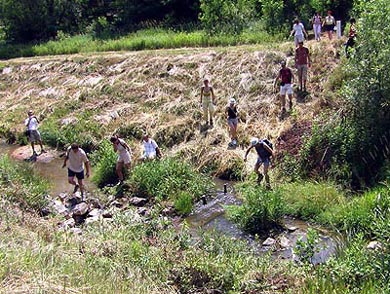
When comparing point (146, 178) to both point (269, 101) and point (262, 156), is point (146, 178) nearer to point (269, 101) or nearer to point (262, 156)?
point (262, 156)

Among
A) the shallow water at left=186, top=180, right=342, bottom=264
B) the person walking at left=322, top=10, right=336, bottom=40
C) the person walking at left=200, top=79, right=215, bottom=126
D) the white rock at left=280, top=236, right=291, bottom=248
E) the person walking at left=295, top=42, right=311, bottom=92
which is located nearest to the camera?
the shallow water at left=186, top=180, right=342, bottom=264

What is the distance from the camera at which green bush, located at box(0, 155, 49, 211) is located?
589 inches

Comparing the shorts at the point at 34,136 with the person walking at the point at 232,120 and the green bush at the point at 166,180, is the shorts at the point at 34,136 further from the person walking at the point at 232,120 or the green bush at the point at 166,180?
the person walking at the point at 232,120

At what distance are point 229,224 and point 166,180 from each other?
291cm

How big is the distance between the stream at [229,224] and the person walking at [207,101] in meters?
3.36

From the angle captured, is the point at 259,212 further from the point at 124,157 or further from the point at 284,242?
the point at 124,157

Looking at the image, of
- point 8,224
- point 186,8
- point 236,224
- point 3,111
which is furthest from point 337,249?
point 186,8

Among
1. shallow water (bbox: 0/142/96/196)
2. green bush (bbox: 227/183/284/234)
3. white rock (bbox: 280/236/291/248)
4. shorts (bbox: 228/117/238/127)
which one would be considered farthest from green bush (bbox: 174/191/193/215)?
shorts (bbox: 228/117/238/127)

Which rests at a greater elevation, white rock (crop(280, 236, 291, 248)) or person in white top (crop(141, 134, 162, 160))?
person in white top (crop(141, 134, 162, 160))

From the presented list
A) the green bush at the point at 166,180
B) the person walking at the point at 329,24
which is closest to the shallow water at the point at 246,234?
the green bush at the point at 166,180

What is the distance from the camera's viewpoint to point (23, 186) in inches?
616

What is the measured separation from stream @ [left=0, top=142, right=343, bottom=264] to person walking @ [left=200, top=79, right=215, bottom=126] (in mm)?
3361

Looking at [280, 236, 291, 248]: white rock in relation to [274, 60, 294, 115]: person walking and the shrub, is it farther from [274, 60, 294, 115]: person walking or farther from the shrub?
[274, 60, 294, 115]: person walking

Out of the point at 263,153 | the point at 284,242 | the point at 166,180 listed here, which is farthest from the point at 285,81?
the point at 284,242
